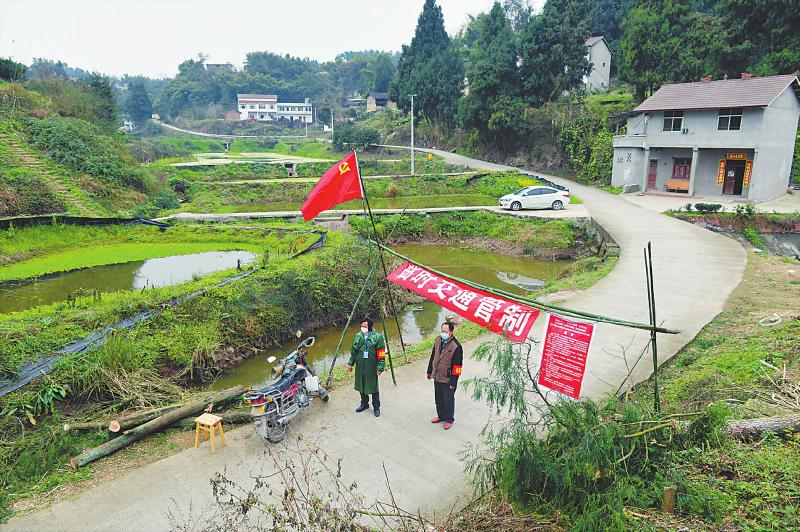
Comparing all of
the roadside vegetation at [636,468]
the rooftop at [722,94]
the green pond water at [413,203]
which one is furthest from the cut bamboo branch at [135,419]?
the rooftop at [722,94]

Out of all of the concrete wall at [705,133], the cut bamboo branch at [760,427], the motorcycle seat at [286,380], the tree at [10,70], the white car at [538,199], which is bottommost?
the motorcycle seat at [286,380]

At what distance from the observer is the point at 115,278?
15688 millimetres

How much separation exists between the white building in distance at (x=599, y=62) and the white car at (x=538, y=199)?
103 ft

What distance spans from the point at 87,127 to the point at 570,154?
1187 inches

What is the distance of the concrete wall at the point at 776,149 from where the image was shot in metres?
24.6

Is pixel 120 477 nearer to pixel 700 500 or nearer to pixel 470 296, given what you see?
pixel 470 296

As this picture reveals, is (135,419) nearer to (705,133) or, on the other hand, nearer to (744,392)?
(744,392)

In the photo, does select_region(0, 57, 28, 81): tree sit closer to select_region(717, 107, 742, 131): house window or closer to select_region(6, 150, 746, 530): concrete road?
select_region(6, 150, 746, 530): concrete road

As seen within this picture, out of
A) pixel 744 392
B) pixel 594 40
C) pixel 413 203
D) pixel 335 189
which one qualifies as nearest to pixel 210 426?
pixel 335 189

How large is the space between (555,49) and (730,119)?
15280 millimetres

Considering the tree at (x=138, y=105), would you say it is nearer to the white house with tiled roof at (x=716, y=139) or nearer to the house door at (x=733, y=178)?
the white house with tiled roof at (x=716, y=139)

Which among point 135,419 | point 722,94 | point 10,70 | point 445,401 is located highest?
point 10,70

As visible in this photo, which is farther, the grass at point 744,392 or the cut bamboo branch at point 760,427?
the cut bamboo branch at point 760,427

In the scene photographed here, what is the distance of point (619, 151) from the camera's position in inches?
1196
